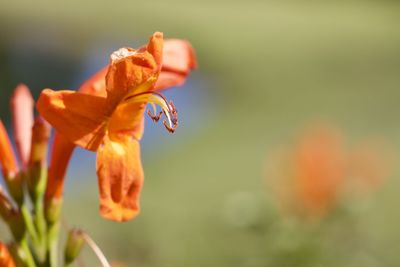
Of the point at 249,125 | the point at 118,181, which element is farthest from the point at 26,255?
the point at 249,125

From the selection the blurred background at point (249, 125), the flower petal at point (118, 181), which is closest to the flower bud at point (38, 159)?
the flower petal at point (118, 181)

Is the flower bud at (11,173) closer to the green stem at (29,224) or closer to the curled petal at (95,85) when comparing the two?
A: the green stem at (29,224)

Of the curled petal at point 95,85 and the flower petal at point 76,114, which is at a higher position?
the curled petal at point 95,85

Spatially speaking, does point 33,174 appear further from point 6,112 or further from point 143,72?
point 6,112

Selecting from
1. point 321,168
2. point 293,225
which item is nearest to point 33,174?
point 293,225

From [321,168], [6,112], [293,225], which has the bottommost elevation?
[6,112]

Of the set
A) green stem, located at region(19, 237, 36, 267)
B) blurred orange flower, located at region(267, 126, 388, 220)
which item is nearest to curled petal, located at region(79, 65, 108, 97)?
green stem, located at region(19, 237, 36, 267)

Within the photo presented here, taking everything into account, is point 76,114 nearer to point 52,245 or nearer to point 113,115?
point 113,115
